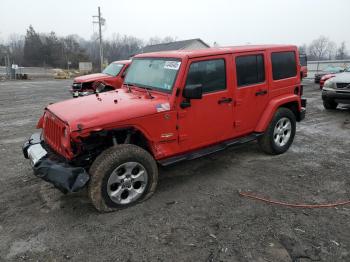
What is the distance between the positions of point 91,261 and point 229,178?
258cm

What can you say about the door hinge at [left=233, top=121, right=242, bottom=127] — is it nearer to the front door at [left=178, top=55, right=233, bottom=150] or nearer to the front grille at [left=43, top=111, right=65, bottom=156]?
the front door at [left=178, top=55, right=233, bottom=150]

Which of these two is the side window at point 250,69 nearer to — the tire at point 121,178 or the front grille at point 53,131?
the tire at point 121,178

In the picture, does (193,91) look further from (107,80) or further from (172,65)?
(107,80)

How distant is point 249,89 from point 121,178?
261 cm

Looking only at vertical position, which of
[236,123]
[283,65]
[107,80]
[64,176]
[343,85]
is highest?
[107,80]

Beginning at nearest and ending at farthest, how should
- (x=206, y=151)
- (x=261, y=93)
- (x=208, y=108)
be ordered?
(x=208, y=108), (x=206, y=151), (x=261, y=93)

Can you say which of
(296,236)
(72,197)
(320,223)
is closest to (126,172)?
(72,197)

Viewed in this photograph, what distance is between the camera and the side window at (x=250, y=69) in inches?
202

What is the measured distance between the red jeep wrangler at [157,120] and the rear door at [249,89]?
0.6 inches

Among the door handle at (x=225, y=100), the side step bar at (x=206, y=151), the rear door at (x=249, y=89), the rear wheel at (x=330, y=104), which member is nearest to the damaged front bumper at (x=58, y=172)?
the side step bar at (x=206, y=151)

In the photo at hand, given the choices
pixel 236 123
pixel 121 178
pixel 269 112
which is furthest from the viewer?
pixel 269 112

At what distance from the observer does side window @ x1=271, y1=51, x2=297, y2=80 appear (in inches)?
225

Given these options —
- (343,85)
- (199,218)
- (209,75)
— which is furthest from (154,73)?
(343,85)

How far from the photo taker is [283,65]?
588 cm
